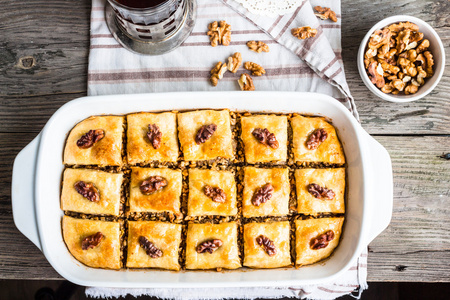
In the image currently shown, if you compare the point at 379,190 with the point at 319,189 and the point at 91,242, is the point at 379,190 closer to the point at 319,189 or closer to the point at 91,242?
the point at 319,189

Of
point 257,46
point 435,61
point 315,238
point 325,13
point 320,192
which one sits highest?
point 325,13

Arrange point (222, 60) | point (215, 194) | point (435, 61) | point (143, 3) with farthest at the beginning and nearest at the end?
point (222, 60) < point (435, 61) < point (215, 194) < point (143, 3)

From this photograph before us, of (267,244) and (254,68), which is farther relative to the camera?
(254,68)

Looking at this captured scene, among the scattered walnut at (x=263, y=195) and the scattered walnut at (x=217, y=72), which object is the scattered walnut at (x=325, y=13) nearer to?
the scattered walnut at (x=217, y=72)

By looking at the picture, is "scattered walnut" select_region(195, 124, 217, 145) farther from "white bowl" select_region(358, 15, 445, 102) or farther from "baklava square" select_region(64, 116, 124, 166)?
"white bowl" select_region(358, 15, 445, 102)

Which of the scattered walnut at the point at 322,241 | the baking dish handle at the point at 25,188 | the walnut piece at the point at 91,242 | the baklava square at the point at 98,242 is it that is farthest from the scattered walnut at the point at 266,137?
the baking dish handle at the point at 25,188

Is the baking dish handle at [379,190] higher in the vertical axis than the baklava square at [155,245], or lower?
higher

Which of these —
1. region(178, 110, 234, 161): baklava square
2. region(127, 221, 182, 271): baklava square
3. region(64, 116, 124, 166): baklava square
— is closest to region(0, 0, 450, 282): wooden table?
region(64, 116, 124, 166): baklava square

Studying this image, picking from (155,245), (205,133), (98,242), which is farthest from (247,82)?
(98,242)
